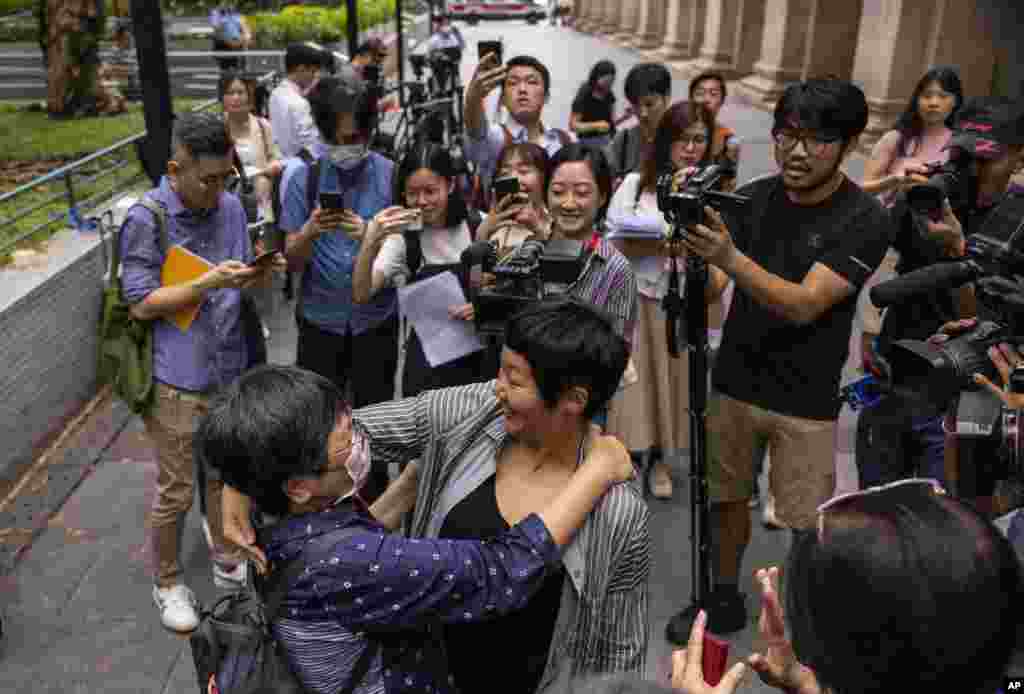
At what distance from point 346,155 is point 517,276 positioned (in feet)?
5.25

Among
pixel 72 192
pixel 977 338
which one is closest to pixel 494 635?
pixel 977 338

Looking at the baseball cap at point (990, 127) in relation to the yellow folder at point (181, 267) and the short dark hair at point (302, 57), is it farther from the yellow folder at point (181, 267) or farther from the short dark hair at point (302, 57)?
the short dark hair at point (302, 57)

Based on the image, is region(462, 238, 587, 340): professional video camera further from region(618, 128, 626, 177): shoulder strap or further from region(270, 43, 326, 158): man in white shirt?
region(270, 43, 326, 158): man in white shirt

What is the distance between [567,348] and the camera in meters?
1.97

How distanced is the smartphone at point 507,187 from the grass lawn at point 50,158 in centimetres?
320

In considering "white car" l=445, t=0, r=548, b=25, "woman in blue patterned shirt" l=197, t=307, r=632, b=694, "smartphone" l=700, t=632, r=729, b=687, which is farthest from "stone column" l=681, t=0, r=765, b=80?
"white car" l=445, t=0, r=548, b=25

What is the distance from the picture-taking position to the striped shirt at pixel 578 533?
6.32 ft

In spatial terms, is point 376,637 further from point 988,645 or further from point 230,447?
point 988,645

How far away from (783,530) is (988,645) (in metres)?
3.12

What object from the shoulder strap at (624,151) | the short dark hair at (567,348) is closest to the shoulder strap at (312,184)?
the short dark hair at (567,348)

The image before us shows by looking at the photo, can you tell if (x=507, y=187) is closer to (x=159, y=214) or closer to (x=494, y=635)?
(x=159, y=214)

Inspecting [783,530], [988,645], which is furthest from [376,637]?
[783,530]

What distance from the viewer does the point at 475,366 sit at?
3.50m

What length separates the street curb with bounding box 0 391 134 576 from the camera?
4164mm
